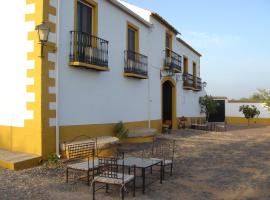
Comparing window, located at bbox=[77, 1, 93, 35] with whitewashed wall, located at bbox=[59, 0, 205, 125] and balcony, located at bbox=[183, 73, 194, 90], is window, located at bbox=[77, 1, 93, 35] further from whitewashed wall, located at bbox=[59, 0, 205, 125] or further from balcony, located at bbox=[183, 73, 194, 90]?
balcony, located at bbox=[183, 73, 194, 90]

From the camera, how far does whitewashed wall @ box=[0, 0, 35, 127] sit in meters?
8.05

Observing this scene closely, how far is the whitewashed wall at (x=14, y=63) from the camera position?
805 centimetres

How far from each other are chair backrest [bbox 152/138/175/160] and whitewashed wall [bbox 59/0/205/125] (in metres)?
1.33

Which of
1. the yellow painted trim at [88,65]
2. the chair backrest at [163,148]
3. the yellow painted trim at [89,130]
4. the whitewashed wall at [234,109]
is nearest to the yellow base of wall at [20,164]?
the yellow painted trim at [89,130]

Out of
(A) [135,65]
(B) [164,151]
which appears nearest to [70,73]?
(B) [164,151]

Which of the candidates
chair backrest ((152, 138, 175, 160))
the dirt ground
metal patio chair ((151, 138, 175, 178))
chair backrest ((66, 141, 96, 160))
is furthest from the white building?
the dirt ground

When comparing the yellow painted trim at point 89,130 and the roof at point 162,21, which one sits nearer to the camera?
the yellow painted trim at point 89,130

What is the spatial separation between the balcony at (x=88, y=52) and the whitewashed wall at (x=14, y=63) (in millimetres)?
1199

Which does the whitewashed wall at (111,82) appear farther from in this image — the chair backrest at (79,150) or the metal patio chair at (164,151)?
the metal patio chair at (164,151)

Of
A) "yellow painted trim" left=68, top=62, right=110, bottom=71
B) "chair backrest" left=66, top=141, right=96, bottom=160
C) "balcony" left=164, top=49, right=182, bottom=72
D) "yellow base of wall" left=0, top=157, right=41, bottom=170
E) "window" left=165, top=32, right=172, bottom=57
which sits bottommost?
"yellow base of wall" left=0, top=157, right=41, bottom=170

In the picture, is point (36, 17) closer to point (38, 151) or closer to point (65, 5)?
point (65, 5)

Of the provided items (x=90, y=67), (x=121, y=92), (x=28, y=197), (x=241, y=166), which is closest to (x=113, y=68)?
(x=121, y=92)

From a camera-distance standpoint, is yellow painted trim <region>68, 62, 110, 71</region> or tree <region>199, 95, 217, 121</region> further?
tree <region>199, 95, 217, 121</region>

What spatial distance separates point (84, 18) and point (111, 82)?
2.32 meters
